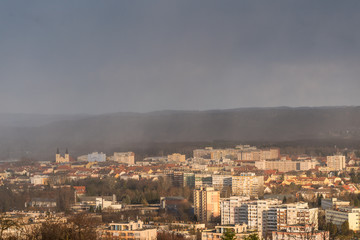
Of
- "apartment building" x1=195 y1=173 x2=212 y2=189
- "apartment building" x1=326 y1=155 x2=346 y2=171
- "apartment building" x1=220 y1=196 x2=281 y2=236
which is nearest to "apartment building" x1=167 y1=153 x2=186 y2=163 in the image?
"apartment building" x1=326 y1=155 x2=346 y2=171

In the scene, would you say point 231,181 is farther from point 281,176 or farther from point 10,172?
point 10,172

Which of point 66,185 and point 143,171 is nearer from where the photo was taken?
point 66,185

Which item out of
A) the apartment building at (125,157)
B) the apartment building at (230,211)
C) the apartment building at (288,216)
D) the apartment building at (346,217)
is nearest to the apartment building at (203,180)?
the apartment building at (125,157)

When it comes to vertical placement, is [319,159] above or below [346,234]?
above

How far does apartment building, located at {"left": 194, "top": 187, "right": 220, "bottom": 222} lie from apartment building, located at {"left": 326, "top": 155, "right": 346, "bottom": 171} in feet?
54.9

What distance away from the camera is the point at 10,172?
42688 mm

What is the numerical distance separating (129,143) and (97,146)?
193 centimetres

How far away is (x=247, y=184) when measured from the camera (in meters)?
35.3

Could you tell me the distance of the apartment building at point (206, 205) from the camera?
87.6 ft

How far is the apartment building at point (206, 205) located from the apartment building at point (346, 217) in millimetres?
3939

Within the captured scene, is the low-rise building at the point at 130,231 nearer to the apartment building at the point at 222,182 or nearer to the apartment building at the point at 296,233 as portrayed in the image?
the apartment building at the point at 296,233

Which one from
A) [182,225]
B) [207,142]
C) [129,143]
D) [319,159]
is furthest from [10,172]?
[182,225]

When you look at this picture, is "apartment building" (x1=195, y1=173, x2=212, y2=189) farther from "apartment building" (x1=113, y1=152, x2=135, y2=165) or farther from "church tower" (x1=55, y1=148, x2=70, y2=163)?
"church tower" (x1=55, y1=148, x2=70, y2=163)

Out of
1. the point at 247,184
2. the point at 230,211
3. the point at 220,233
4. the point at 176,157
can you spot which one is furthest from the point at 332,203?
the point at 176,157
